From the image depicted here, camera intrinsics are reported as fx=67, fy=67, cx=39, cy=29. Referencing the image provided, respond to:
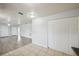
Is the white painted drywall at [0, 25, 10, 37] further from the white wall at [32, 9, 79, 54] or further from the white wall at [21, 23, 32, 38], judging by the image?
the white wall at [32, 9, 79, 54]

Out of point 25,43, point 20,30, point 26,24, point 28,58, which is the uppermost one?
point 26,24

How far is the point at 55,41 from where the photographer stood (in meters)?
1.47

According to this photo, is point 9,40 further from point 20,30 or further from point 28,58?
point 28,58

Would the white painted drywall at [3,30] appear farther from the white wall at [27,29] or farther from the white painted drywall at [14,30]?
the white wall at [27,29]

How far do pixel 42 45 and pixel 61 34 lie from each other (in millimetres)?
483

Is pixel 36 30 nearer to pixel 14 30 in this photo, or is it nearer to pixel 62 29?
pixel 14 30

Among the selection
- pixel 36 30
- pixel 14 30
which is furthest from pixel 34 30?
pixel 14 30

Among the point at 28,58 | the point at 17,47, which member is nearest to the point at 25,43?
the point at 17,47

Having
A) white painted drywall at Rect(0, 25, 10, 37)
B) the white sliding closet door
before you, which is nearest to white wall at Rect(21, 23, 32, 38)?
white painted drywall at Rect(0, 25, 10, 37)

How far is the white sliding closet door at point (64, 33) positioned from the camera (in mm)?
1339

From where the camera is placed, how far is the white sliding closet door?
1.34 m

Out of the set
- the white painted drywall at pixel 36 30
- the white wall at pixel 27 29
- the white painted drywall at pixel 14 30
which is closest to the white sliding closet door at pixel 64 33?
the white painted drywall at pixel 36 30

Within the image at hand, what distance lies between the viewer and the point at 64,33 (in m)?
1.40

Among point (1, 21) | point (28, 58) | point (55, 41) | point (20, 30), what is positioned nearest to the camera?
point (28, 58)
